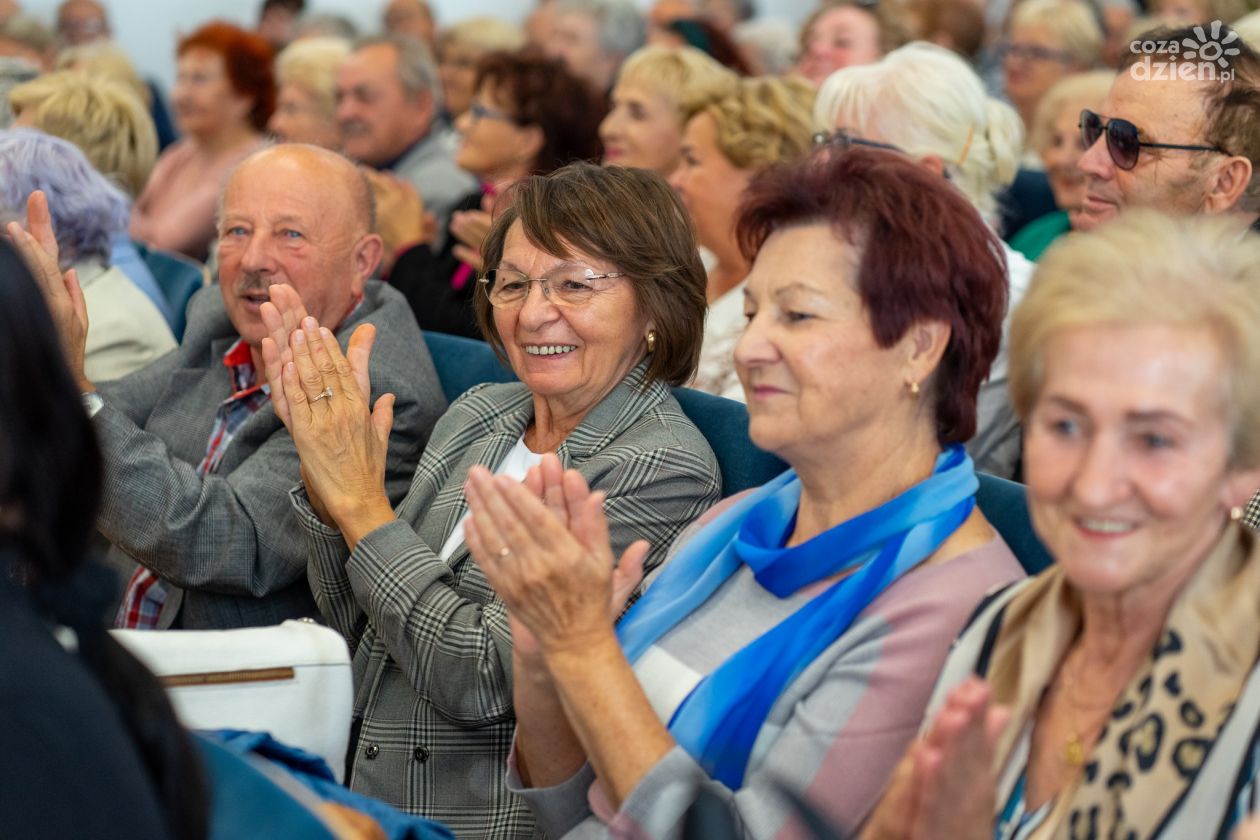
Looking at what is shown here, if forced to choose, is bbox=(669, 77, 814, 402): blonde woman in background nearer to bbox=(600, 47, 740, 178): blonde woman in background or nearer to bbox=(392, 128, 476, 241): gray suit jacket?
bbox=(600, 47, 740, 178): blonde woman in background

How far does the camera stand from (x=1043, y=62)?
20.2ft

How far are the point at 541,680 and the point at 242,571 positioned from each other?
2.72ft

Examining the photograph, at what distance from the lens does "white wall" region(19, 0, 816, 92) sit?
9859 mm

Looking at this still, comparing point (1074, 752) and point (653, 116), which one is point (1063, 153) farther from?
point (1074, 752)

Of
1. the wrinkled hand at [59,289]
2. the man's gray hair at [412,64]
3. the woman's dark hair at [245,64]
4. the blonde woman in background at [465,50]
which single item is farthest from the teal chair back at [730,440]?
the blonde woman in background at [465,50]

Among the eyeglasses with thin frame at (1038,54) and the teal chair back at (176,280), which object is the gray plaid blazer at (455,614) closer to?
the teal chair back at (176,280)

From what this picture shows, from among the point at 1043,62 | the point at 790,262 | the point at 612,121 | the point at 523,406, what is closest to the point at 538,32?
the point at 1043,62

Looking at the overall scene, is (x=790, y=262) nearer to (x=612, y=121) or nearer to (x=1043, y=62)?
(x=612, y=121)

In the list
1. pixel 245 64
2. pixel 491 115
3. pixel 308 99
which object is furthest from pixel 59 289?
pixel 245 64

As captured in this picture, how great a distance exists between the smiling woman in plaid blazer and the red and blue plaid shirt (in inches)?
16.1

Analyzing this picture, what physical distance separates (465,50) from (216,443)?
4613 millimetres

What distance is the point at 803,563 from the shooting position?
1.73m

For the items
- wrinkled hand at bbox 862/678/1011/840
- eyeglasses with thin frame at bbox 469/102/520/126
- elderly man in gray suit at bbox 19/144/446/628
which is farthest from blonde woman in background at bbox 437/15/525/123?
wrinkled hand at bbox 862/678/1011/840

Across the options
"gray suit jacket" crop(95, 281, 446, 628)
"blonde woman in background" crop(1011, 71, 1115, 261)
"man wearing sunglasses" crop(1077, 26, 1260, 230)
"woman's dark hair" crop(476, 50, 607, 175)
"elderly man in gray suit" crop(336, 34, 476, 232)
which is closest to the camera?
"gray suit jacket" crop(95, 281, 446, 628)
